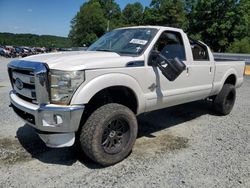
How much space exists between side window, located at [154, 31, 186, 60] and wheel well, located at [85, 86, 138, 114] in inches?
38.8

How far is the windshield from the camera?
13.8 ft

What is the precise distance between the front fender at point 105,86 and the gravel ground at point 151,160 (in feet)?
2.83

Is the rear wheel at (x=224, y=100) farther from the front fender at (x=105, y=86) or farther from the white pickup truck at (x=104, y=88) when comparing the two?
the front fender at (x=105, y=86)

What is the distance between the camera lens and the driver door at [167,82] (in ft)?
13.6

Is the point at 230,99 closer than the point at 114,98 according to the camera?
No

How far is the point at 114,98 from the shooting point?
13.3ft

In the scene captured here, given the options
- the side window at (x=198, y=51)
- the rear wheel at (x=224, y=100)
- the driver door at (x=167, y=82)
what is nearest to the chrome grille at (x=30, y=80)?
the driver door at (x=167, y=82)

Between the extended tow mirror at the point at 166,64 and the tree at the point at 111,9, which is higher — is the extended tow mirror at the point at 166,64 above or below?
below

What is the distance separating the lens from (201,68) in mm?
5227

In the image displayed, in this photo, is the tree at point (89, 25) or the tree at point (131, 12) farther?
the tree at point (131, 12)

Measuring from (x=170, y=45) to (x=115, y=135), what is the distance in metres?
1.93

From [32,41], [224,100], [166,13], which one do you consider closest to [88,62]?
Result: [224,100]

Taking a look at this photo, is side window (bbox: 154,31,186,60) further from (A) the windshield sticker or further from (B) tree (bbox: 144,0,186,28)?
(B) tree (bbox: 144,0,186,28)

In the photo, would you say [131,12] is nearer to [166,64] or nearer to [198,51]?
[198,51]
